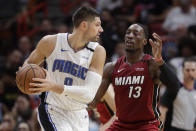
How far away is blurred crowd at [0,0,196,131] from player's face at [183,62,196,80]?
117 cm

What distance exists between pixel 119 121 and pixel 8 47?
786 cm

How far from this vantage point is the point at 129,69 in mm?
6055

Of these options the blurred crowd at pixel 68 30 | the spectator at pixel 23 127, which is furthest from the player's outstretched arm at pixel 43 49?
the spectator at pixel 23 127

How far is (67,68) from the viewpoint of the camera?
18.3ft

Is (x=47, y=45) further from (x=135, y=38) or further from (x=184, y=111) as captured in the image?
(x=184, y=111)

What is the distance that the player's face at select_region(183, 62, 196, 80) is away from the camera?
816cm

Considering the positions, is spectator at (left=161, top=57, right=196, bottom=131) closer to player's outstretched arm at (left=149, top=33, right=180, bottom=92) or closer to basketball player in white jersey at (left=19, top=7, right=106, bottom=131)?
player's outstretched arm at (left=149, top=33, right=180, bottom=92)

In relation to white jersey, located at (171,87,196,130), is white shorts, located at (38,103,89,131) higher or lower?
higher

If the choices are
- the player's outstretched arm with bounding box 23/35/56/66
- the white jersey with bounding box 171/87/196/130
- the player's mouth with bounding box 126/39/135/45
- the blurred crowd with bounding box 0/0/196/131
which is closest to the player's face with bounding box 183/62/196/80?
the white jersey with bounding box 171/87/196/130

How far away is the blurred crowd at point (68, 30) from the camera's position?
10.2 m

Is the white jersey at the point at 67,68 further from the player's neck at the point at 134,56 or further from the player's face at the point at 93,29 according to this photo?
the player's neck at the point at 134,56

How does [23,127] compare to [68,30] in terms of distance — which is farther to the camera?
[68,30]

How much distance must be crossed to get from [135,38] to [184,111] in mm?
2489

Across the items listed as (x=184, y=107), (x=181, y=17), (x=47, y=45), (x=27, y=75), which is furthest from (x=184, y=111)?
(x=181, y=17)
